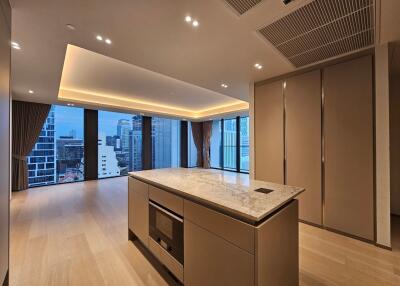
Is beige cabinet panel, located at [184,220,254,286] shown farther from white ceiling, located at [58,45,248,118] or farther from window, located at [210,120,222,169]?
window, located at [210,120,222,169]

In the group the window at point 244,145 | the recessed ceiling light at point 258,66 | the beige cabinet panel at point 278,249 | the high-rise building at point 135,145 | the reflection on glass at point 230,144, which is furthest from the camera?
the reflection on glass at point 230,144

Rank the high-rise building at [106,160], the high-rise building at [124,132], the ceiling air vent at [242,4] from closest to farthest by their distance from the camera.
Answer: the ceiling air vent at [242,4] → the high-rise building at [106,160] → the high-rise building at [124,132]

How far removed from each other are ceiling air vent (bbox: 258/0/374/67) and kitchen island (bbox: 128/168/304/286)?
170 cm

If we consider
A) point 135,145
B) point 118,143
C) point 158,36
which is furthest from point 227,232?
point 135,145

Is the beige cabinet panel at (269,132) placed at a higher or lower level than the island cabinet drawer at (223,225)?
higher

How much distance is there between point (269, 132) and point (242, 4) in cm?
235

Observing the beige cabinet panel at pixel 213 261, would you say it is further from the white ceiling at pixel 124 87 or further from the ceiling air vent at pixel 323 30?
the white ceiling at pixel 124 87

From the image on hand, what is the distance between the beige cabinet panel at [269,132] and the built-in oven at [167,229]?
7.69 feet

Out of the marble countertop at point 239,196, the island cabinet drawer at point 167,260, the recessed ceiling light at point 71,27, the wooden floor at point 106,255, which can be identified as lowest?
the wooden floor at point 106,255

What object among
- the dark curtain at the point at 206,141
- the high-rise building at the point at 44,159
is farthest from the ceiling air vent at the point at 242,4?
the dark curtain at the point at 206,141

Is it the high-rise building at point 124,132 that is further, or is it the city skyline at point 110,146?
the high-rise building at point 124,132

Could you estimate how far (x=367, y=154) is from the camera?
2.49 metres

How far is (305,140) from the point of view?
3.08 metres

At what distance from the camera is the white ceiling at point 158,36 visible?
171cm
